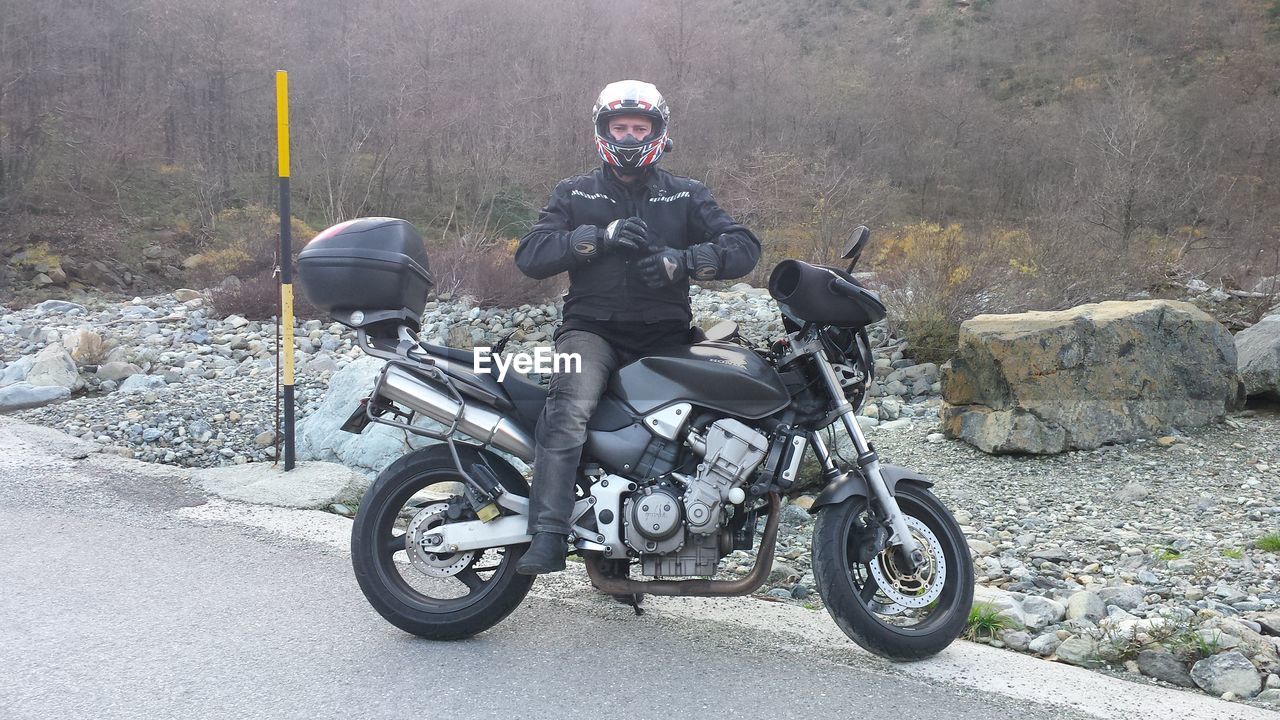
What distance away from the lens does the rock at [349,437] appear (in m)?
7.34

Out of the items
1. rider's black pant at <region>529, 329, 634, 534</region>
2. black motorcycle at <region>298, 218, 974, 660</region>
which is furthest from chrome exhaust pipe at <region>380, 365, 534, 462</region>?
rider's black pant at <region>529, 329, 634, 534</region>

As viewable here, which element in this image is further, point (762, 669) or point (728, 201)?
point (728, 201)

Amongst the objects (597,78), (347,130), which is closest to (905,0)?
(597,78)

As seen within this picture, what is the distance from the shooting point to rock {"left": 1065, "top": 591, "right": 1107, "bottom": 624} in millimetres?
4594

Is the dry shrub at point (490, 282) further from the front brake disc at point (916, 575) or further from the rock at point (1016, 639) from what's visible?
the front brake disc at point (916, 575)

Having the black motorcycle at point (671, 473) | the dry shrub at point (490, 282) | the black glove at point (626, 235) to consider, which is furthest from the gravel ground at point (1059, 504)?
the dry shrub at point (490, 282)

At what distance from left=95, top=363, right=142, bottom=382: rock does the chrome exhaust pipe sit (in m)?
7.69

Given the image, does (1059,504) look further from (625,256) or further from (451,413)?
(451,413)

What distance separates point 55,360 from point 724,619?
867cm

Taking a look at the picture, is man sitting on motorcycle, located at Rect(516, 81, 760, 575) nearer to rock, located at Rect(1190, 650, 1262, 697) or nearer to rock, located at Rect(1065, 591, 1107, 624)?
rock, located at Rect(1065, 591, 1107, 624)

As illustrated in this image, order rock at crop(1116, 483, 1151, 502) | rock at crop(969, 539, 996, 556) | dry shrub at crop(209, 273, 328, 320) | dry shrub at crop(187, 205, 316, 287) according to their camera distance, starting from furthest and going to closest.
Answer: dry shrub at crop(187, 205, 316, 287) < dry shrub at crop(209, 273, 328, 320) < rock at crop(1116, 483, 1151, 502) < rock at crop(969, 539, 996, 556)

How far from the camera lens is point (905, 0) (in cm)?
8012

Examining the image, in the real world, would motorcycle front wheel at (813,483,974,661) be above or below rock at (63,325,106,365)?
above

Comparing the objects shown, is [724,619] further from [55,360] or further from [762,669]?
[55,360]
